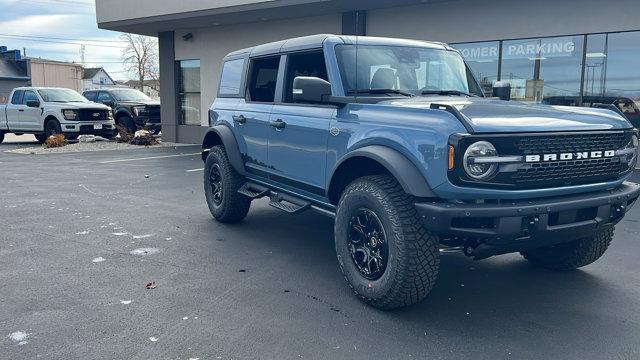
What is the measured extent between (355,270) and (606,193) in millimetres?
1892

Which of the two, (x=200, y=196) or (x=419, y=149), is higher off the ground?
(x=419, y=149)

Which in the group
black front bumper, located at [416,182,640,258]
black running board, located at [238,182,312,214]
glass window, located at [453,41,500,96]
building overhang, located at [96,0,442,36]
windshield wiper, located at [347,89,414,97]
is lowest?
black running board, located at [238,182,312,214]

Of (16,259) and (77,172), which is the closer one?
(16,259)

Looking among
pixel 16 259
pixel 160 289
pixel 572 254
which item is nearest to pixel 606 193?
pixel 572 254

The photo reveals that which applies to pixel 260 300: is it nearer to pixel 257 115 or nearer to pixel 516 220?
pixel 516 220

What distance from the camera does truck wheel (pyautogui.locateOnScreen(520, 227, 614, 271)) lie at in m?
4.55

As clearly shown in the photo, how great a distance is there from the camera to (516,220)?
3398mm

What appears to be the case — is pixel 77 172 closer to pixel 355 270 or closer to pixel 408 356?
pixel 355 270

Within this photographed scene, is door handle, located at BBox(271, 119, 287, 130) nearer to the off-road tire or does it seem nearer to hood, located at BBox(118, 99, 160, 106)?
the off-road tire

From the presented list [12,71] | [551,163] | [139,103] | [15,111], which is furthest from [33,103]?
[12,71]

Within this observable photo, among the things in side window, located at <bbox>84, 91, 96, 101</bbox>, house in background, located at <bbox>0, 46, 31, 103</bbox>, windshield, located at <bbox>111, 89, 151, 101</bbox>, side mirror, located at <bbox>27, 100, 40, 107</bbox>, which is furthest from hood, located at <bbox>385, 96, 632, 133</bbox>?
house in background, located at <bbox>0, 46, 31, 103</bbox>

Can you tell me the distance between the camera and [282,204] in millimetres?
5336

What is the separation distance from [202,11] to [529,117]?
514 inches

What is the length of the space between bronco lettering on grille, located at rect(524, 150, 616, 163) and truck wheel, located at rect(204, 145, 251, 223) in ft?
11.9
